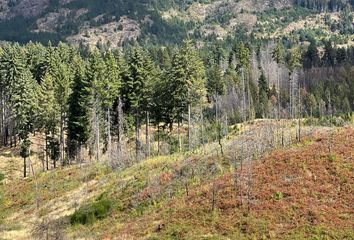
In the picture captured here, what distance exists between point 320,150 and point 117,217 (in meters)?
16.6

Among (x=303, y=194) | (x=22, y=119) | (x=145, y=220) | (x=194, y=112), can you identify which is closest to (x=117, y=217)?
(x=145, y=220)

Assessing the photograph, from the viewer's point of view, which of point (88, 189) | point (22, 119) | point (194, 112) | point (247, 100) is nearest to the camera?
point (88, 189)

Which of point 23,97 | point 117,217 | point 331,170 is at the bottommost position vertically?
point 117,217

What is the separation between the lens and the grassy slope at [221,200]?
96.6ft

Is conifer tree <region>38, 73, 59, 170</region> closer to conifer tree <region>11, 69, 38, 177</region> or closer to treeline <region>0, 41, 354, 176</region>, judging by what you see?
treeline <region>0, 41, 354, 176</region>

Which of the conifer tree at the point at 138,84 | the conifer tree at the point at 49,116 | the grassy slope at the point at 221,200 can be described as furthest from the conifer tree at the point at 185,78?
the conifer tree at the point at 49,116

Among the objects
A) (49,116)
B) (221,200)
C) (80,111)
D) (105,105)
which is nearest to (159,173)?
(221,200)

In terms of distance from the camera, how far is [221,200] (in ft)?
107

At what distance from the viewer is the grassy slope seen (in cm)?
2944

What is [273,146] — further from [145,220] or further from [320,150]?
[145,220]

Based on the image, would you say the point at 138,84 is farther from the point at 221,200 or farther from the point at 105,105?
the point at 221,200

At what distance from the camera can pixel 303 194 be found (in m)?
32.0

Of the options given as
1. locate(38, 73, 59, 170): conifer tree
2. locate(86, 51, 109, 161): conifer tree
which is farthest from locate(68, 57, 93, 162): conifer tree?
locate(38, 73, 59, 170): conifer tree

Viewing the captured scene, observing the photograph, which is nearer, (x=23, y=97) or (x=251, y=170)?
(x=251, y=170)
